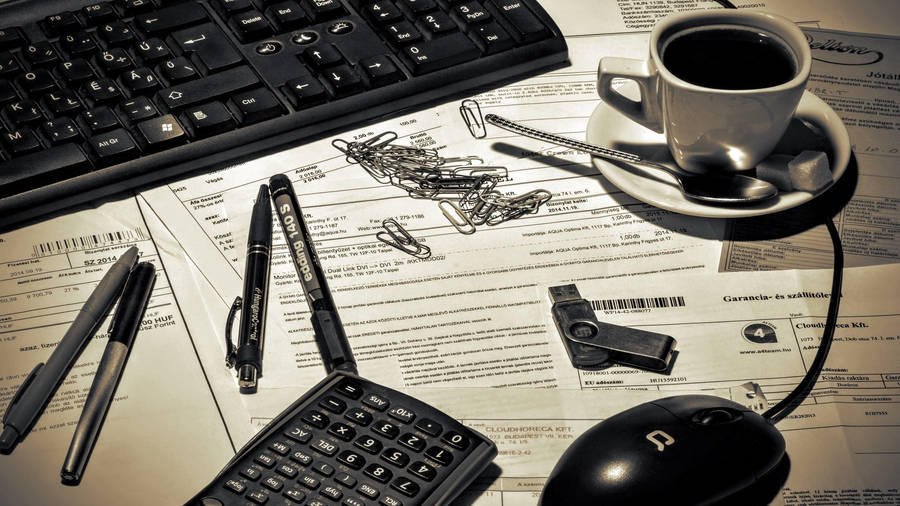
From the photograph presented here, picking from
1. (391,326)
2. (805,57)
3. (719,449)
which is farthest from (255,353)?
(805,57)

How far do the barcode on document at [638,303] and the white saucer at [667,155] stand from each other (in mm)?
75

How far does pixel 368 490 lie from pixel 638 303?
23 cm

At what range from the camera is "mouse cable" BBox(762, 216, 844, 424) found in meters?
0.48

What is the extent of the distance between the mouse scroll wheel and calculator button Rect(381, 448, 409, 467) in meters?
0.16

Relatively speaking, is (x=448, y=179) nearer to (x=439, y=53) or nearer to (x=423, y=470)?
(x=439, y=53)

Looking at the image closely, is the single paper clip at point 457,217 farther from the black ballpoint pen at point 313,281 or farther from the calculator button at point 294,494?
the calculator button at point 294,494

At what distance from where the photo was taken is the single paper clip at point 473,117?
676 mm

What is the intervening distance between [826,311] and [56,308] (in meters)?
0.54

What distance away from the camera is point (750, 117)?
0.55 metres

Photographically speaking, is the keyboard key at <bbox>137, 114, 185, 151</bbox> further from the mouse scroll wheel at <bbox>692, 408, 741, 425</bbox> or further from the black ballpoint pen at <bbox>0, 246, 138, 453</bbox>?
the mouse scroll wheel at <bbox>692, 408, 741, 425</bbox>

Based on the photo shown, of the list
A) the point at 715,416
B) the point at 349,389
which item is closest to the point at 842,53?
the point at 715,416

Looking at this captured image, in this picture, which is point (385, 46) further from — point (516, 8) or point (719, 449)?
point (719, 449)

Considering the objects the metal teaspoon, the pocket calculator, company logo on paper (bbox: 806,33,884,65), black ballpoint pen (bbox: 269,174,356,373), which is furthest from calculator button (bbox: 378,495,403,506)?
company logo on paper (bbox: 806,33,884,65)

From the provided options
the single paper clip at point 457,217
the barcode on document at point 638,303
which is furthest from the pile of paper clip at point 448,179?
the barcode on document at point 638,303
